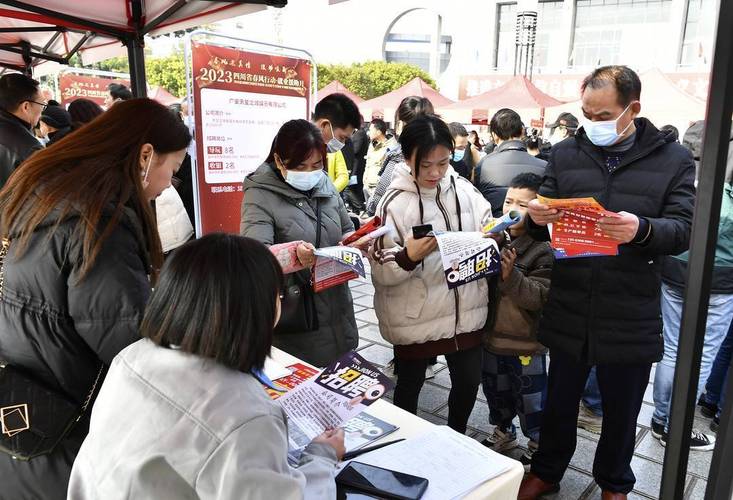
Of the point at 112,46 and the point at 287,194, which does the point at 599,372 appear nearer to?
the point at 287,194

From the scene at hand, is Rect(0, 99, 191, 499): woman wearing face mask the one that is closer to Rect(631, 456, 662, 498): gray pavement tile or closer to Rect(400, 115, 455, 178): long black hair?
Rect(400, 115, 455, 178): long black hair

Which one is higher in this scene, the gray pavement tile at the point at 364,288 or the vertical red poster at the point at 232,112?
the vertical red poster at the point at 232,112

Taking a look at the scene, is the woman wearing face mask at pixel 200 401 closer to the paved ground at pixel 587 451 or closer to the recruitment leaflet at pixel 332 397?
the recruitment leaflet at pixel 332 397

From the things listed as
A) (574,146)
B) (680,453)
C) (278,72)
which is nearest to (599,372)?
(574,146)

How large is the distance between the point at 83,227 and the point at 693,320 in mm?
1342

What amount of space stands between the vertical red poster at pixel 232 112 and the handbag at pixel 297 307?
1.04 metres

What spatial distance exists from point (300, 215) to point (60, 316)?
1157 millimetres

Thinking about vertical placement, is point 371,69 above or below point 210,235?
above

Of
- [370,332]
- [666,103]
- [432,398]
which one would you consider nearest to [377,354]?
[370,332]

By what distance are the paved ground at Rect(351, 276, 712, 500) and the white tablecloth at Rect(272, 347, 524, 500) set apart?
1.23 metres

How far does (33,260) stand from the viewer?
126 cm

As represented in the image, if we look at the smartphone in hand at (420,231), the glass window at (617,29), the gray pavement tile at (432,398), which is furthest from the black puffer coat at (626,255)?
the glass window at (617,29)

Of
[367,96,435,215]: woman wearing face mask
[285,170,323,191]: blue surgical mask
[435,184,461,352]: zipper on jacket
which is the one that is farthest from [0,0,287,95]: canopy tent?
[435,184,461,352]: zipper on jacket

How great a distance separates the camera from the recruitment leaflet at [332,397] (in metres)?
1.34
